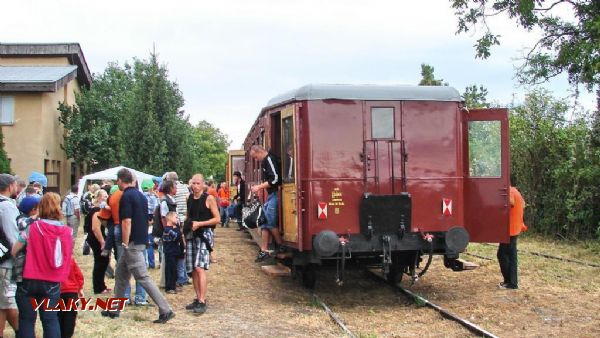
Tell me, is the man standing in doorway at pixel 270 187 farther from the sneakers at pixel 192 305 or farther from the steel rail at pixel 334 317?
the sneakers at pixel 192 305

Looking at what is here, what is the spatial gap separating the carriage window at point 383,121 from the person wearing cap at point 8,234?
484cm

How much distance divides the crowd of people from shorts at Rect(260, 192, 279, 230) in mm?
1271

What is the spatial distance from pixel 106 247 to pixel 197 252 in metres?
1.13

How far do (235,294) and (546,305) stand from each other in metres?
4.46

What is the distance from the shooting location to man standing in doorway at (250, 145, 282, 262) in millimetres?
10328

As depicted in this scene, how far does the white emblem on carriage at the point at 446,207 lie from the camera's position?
31.9 feet

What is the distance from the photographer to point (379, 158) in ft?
31.6

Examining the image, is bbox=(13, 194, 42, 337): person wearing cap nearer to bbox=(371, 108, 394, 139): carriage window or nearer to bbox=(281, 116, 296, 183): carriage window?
bbox=(281, 116, 296, 183): carriage window

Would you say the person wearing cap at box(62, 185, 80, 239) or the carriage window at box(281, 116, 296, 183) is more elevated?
the carriage window at box(281, 116, 296, 183)

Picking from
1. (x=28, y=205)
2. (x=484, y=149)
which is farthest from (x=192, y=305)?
(x=484, y=149)

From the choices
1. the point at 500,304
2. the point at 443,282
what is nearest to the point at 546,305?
the point at 500,304

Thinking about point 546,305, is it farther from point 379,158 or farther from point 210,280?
point 210,280

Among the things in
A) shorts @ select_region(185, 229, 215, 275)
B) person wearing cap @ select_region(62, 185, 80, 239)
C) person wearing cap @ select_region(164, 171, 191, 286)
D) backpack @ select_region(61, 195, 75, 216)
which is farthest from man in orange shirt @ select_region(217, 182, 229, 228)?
shorts @ select_region(185, 229, 215, 275)

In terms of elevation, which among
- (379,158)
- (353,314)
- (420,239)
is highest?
(379,158)
